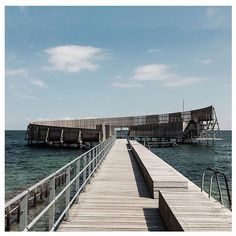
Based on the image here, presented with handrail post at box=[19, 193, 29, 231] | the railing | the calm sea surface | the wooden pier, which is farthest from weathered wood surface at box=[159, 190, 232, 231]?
the calm sea surface

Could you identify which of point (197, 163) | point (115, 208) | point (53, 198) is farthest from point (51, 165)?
point (53, 198)

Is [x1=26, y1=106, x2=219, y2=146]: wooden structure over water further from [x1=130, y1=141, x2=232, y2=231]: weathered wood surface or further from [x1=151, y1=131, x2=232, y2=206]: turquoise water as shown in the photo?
[x1=130, y1=141, x2=232, y2=231]: weathered wood surface

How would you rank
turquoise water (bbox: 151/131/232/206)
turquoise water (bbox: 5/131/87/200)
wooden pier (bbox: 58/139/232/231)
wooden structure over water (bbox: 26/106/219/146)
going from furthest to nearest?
wooden structure over water (bbox: 26/106/219/146) → turquoise water (bbox: 151/131/232/206) → turquoise water (bbox: 5/131/87/200) → wooden pier (bbox: 58/139/232/231)

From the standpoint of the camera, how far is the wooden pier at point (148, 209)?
15.7 ft

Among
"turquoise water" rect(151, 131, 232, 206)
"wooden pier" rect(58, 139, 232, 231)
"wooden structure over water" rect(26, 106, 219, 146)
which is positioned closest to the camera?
"wooden pier" rect(58, 139, 232, 231)

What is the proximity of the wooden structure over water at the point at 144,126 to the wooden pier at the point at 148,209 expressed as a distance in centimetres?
5156

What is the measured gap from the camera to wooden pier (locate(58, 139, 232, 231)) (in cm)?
477

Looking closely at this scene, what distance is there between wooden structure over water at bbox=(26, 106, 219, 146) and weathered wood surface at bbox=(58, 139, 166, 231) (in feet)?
166

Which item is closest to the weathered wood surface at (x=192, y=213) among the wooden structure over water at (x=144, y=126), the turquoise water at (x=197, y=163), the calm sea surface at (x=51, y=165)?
the turquoise water at (x=197, y=163)

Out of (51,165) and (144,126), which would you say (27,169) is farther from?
(144,126)

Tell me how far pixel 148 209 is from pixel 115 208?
0.65 metres

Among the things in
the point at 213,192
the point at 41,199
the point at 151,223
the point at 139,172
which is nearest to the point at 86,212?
the point at 151,223

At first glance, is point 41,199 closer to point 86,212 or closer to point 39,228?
point 39,228

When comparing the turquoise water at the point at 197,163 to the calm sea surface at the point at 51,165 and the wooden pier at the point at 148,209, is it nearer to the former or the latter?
the calm sea surface at the point at 51,165
